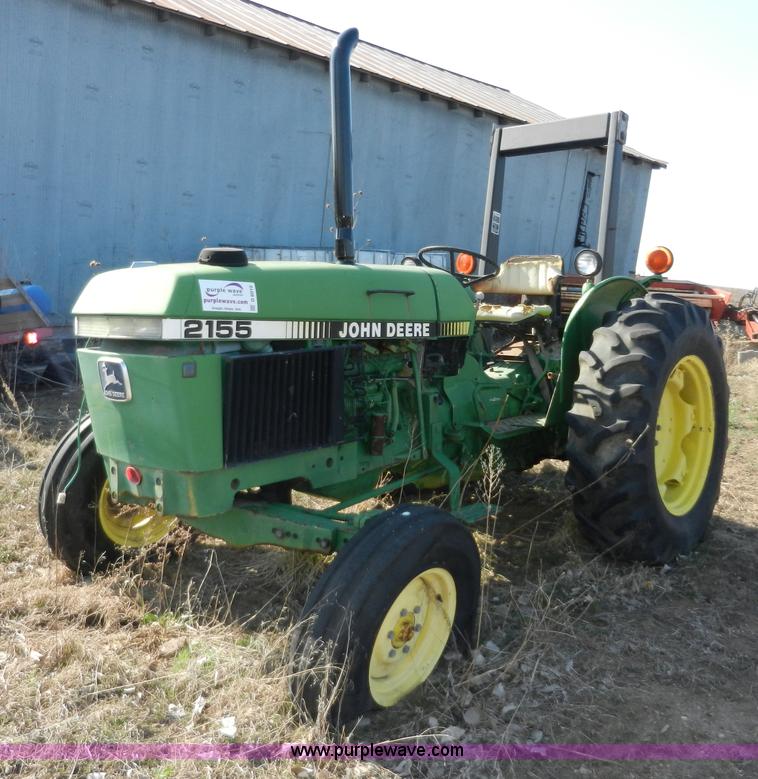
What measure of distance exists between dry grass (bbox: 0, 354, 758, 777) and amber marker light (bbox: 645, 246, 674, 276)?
158 cm

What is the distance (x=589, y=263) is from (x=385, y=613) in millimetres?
2512

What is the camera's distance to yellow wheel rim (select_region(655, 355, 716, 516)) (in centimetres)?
394

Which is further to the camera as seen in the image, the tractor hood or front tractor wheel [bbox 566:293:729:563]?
front tractor wheel [bbox 566:293:729:563]

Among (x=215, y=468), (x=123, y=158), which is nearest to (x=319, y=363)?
(x=215, y=468)

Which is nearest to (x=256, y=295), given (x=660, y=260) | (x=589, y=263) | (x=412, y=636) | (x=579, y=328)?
(x=412, y=636)

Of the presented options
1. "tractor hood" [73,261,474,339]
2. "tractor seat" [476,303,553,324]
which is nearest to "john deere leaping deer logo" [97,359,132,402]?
"tractor hood" [73,261,474,339]

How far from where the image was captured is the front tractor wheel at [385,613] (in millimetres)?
2359

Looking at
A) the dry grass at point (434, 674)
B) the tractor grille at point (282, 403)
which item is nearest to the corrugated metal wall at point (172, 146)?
the dry grass at point (434, 674)

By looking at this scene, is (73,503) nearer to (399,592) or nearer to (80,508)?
(80,508)

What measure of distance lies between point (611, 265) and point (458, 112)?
29.4ft

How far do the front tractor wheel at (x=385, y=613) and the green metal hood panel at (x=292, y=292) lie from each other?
0.80 metres

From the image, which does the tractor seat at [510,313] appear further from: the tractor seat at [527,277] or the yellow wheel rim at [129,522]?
the yellow wheel rim at [129,522]

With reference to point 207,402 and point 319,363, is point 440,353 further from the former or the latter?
point 207,402

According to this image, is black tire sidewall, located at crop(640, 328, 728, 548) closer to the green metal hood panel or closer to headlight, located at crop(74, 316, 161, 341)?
the green metal hood panel
